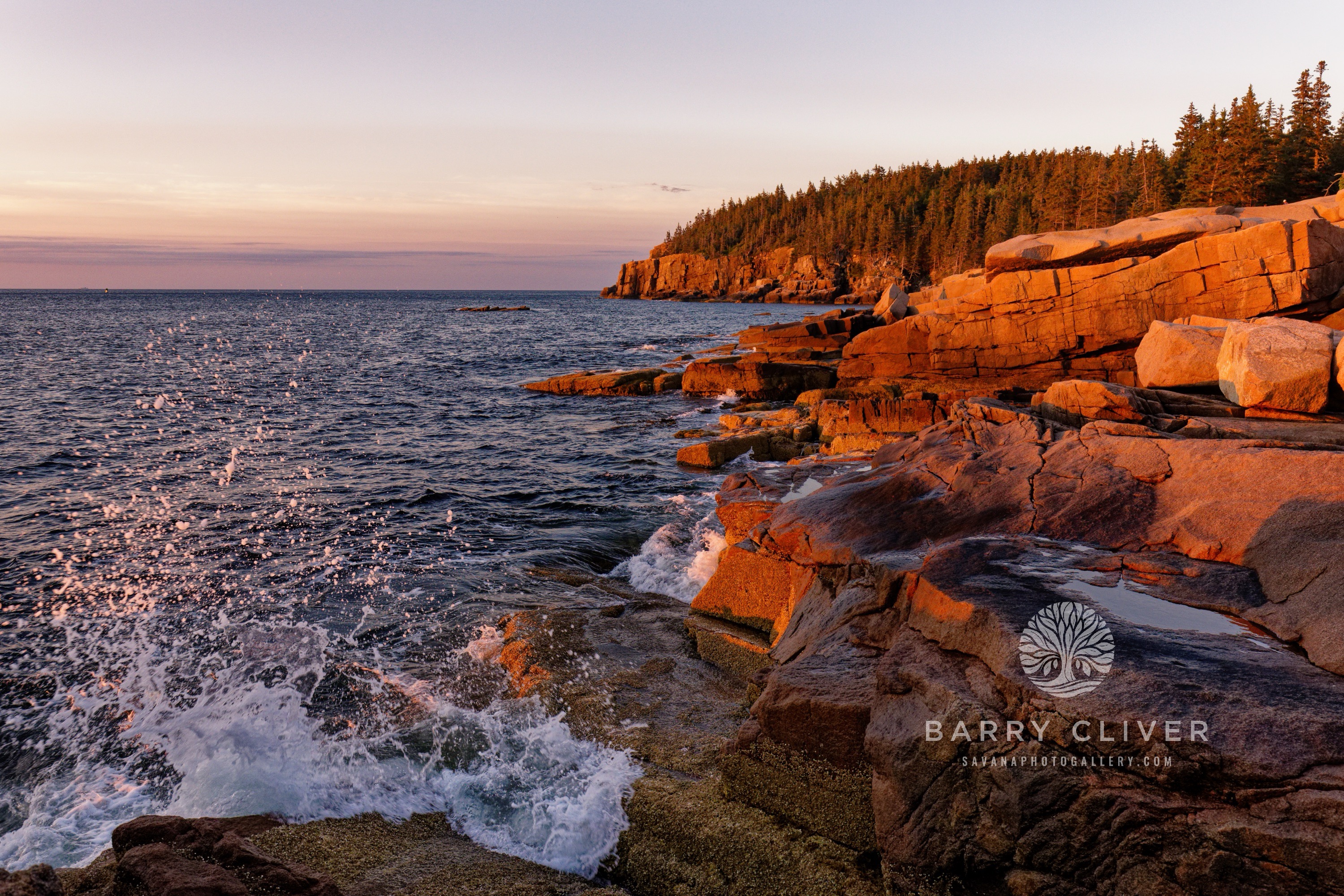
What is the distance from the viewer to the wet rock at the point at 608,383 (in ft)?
123

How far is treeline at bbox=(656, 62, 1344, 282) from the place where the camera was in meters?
55.3

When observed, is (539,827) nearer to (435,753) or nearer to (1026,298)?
(435,753)

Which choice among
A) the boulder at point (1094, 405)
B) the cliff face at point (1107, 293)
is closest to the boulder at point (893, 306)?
the cliff face at point (1107, 293)

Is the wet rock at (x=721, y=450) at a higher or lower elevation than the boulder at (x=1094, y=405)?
lower

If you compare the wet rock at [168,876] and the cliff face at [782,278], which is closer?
the wet rock at [168,876]

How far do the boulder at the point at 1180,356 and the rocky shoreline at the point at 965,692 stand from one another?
448cm

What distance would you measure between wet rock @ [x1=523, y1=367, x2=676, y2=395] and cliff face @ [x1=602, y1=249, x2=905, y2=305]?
293 ft

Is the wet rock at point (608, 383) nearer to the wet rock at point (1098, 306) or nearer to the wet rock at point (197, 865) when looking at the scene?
the wet rock at point (1098, 306)

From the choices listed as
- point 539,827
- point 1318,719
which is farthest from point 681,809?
Result: point 1318,719

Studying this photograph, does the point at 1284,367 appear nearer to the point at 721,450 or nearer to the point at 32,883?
the point at 721,450

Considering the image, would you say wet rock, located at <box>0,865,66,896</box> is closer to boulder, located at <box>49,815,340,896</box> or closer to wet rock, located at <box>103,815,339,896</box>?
boulder, located at <box>49,815,340,896</box>

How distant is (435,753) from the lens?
7.57 metres

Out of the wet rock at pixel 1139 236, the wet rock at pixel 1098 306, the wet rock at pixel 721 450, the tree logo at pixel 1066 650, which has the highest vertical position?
the wet rock at pixel 1139 236

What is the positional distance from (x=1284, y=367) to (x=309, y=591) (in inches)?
793
